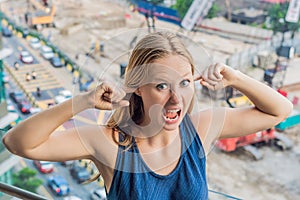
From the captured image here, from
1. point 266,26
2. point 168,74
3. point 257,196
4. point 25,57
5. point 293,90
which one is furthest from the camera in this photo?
point 266,26

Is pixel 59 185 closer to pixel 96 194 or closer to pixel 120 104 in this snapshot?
pixel 96 194

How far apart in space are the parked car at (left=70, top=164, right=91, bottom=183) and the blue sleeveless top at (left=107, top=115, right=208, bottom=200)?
2.78 metres

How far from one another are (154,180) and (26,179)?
293cm

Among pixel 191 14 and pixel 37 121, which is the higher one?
pixel 37 121

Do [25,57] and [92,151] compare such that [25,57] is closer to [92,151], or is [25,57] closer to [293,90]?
[293,90]

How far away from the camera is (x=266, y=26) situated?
625cm

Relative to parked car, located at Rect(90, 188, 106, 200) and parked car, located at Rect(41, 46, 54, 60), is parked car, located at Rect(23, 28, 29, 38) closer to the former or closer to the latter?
parked car, located at Rect(41, 46, 54, 60)

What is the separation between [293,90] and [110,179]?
14.3 feet

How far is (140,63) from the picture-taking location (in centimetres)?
42

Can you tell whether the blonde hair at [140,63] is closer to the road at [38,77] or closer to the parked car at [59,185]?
the parked car at [59,185]

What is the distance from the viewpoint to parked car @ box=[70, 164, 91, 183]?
3188mm

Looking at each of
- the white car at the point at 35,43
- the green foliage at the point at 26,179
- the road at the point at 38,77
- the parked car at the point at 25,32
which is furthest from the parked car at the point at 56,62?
the green foliage at the point at 26,179

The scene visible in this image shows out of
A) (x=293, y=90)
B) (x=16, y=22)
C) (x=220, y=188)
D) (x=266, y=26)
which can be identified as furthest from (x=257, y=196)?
(x=16, y=22)

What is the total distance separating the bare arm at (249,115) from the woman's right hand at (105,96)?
0.33 feet
